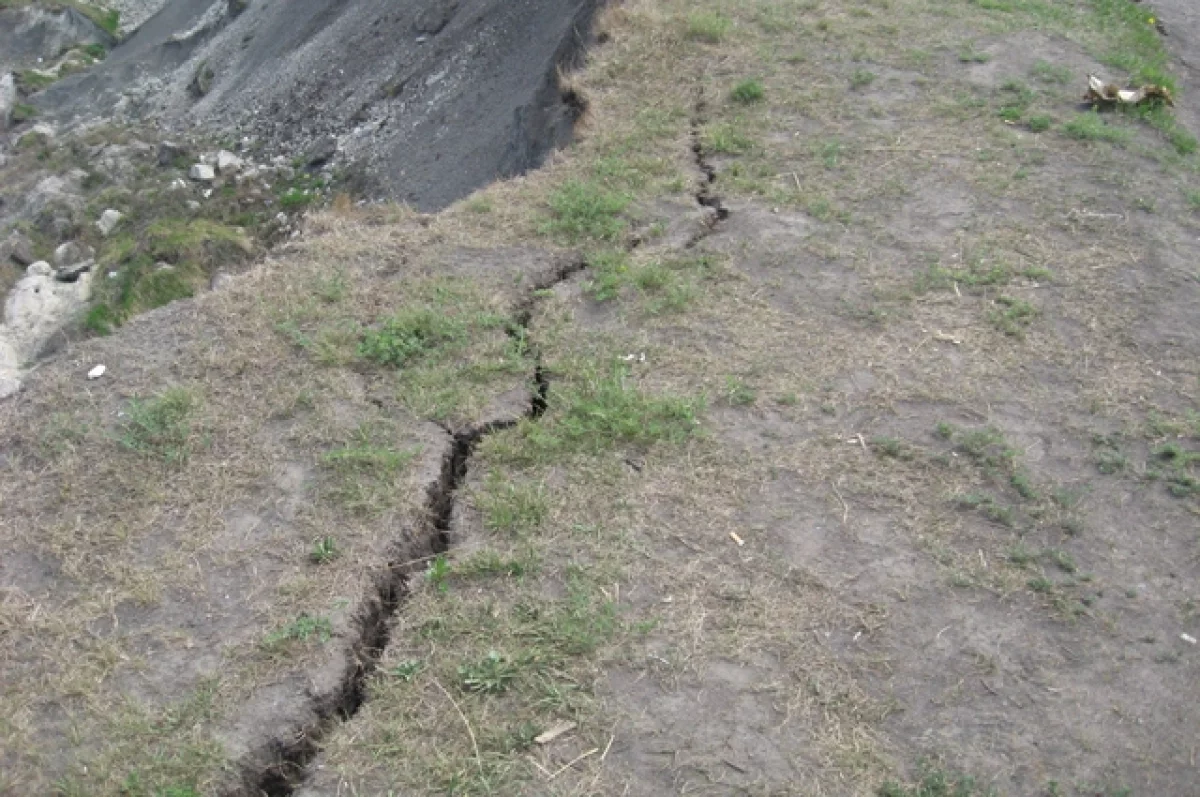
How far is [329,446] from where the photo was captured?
448cm

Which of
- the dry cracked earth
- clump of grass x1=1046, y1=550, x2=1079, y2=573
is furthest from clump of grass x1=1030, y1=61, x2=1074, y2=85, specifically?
clump of grass x1=1046, y1=550, x2=1079, y2=573

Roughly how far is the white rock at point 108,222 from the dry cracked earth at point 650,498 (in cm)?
520

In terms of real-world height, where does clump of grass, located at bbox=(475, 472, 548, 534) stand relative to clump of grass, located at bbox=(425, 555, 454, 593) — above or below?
above

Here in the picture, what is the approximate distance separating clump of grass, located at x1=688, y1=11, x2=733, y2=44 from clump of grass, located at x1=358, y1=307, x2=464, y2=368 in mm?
4050

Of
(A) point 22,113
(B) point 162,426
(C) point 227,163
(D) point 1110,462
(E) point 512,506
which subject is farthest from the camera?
(A) point 22,113

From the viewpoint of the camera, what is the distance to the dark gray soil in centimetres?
923

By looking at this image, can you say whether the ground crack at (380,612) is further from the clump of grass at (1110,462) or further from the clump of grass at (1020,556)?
the clump of grass at (1110,462)

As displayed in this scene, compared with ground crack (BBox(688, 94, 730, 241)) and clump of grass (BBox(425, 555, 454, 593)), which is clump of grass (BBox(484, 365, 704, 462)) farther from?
ground crack (BBox(688, 94, 730, 241))

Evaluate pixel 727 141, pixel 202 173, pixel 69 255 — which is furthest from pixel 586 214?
pixel 202 173

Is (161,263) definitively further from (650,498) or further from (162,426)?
(650,498)

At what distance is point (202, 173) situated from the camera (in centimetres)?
1112

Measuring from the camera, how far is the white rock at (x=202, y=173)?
36.4 ft

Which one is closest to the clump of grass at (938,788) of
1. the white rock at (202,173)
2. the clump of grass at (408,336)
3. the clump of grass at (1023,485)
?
the clump of grass at (1023,485)

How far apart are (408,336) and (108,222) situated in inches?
273
